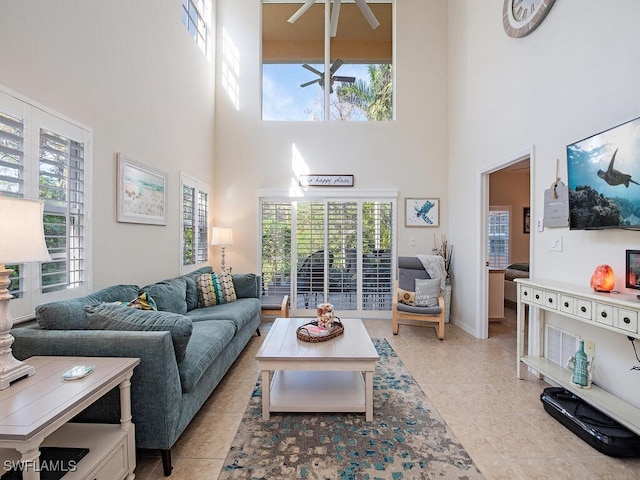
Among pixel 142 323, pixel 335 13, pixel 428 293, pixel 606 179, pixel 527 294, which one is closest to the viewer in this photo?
pixel 142 323

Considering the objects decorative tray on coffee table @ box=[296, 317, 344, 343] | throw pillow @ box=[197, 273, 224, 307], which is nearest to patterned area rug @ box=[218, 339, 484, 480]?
decorative tray on coffee table @ box=[296, 317, 344, 343]

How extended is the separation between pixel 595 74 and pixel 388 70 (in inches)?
135

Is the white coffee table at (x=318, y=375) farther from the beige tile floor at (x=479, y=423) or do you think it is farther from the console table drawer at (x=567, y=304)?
the console table drawer at (x=567, y=304)

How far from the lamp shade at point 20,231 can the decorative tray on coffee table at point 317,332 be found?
171 centimetres

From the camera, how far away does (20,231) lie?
126 centimetres

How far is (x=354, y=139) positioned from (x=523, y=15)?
2492 mm

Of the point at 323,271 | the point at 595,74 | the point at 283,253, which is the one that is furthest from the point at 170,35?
the point at 595,74

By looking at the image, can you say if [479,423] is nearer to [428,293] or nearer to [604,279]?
→ [604,279]

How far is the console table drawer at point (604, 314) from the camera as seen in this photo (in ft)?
6.16

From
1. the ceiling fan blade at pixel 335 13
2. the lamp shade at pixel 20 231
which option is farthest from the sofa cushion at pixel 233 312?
the ceiling fan blade at pixel 335 13

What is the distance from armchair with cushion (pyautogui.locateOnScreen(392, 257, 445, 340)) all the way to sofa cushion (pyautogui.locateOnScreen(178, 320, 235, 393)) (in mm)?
2260

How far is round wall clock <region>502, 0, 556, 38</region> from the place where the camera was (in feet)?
9.24

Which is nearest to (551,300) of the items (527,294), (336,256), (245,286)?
(527,294)

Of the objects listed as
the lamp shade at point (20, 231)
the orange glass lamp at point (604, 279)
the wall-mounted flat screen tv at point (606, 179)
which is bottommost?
the orange glass lamp at point (604, 279)
